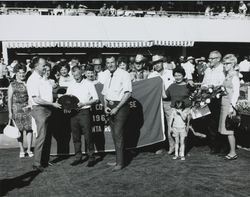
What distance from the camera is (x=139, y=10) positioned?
2467cm

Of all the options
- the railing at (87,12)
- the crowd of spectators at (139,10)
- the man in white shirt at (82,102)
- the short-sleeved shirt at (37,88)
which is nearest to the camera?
the short-sleeved shirt at (37,88)

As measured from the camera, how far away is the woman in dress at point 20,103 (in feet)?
26.6

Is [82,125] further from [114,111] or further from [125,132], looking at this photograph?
[125,132]

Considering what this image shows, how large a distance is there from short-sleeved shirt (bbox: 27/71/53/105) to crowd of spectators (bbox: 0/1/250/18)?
14968 mm

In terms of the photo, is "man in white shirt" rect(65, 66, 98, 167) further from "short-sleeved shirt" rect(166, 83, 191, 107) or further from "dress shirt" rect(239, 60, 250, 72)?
"dress shirt" rect(239, 60, 250, 72)

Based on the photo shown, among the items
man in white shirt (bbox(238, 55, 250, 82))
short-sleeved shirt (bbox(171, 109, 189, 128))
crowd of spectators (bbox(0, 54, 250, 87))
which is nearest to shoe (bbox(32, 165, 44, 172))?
crowd of spectators (bbox(0, 54, 250, 87))

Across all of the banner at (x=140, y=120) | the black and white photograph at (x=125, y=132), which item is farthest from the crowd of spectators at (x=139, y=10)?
the banner at (x=140, y=120)

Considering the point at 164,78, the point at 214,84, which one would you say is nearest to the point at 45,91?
the point at 164,78

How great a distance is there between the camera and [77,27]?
21500 millimetres

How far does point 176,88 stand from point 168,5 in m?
19.4

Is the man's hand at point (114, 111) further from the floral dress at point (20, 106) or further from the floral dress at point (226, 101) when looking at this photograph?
the floral dress at point (226, 101)

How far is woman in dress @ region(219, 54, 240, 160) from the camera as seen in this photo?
769 centimetres

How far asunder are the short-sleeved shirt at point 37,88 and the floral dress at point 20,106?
0.98m

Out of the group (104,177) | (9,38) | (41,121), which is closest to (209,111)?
(104,177)
